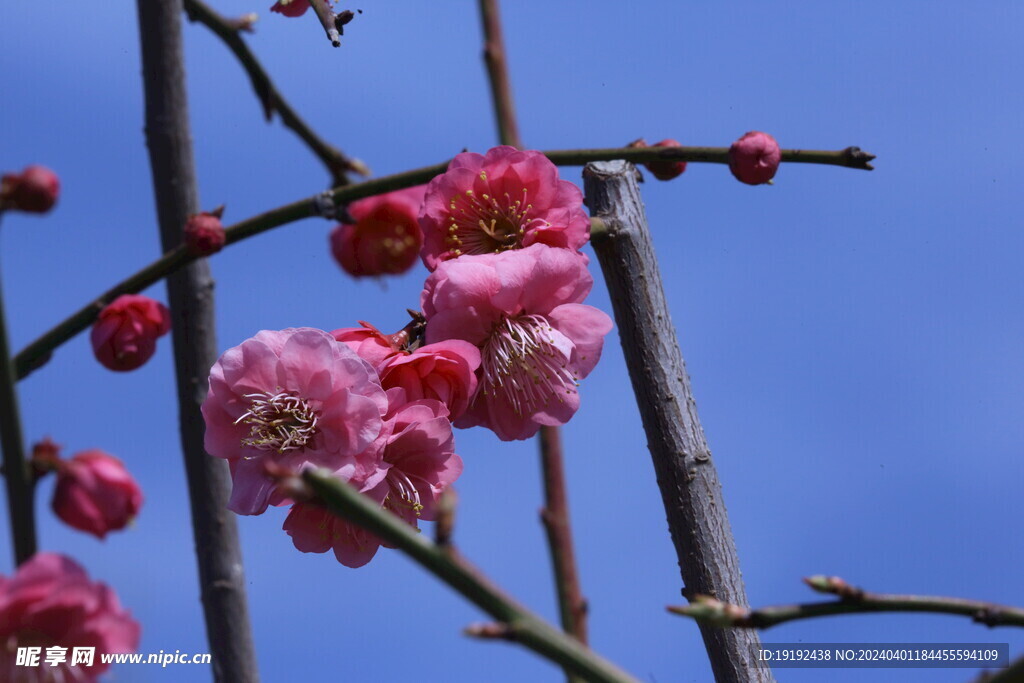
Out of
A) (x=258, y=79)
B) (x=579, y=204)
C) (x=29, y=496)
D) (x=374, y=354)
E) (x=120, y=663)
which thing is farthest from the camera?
(x=258, y=79)

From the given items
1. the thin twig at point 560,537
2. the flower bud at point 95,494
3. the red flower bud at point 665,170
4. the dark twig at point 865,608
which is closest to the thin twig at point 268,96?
the red flower bud at point 665,170

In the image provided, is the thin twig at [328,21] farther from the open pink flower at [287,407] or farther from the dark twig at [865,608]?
the dark twig at [865,608]

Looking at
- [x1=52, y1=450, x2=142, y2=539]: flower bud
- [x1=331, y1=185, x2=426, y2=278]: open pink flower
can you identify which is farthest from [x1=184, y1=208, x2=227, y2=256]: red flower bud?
[x1=331, y1=185, x2=426, y2=278]: open pink flower

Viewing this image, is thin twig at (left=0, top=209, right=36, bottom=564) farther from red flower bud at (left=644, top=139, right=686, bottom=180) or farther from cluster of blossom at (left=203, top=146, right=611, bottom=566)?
red flower bud at (left=644, top=139, right=686, bottom=180)

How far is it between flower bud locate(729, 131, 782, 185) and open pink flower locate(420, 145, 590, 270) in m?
0.22

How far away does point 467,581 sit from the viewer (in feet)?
1.98

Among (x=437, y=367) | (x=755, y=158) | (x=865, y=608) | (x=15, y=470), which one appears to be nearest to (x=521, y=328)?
(x=437, y=367)

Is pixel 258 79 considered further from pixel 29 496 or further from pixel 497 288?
pixel 29 496

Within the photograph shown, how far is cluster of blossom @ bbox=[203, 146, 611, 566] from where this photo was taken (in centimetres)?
122

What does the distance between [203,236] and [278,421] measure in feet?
0.81

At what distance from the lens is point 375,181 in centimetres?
137

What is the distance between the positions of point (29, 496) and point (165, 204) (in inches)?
38.8

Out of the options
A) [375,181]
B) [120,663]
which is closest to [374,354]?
[375,181]

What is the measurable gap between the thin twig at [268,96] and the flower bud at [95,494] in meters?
1.18
